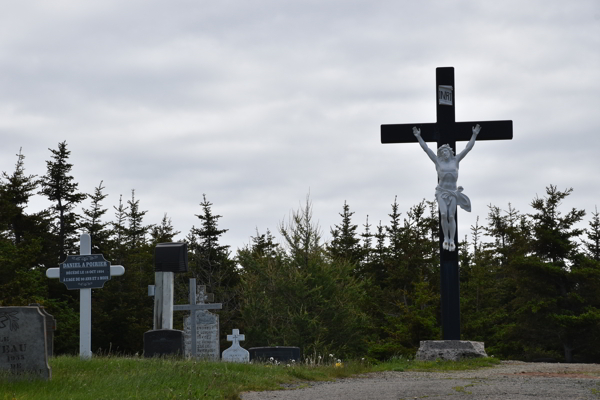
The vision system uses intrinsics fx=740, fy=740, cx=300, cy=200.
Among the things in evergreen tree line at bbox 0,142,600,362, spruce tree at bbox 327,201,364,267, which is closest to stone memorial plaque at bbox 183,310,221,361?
evergreen tree line at bbox 0,142,600,362

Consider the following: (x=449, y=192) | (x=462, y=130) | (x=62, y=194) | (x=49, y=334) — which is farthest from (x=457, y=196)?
(x=62, y=194)

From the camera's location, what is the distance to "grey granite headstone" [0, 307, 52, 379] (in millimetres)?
9141

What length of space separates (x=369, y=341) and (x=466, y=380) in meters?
21.5

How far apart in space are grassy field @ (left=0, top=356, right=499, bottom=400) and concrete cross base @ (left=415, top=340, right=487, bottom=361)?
A: 279cm

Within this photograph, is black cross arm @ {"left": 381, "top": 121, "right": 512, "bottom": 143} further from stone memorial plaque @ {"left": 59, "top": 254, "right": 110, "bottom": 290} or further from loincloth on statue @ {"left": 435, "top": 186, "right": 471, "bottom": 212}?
stone memorial plaque @ {"left": 59, "top": 254, "right": 110, "bottom": 290}

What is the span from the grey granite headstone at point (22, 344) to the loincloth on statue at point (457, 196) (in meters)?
9.42

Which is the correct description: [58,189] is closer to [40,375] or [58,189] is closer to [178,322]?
[178,322]

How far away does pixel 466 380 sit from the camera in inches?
407

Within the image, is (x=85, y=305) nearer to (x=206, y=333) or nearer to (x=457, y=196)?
(x=206, y=333)

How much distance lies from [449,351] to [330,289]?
15448mm

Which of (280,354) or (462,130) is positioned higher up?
(462,130)

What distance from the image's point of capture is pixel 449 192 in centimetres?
1602

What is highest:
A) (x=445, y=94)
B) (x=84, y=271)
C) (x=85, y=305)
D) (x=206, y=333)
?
(x=445, y=94)

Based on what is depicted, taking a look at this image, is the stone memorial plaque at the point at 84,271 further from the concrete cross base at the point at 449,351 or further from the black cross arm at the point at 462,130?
the black cross arm at the point at 462,130
